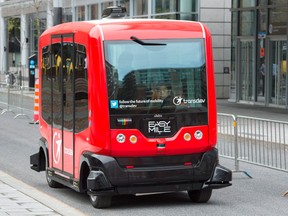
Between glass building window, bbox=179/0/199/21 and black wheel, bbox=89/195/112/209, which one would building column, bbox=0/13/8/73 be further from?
black wheel, bbox=89/195/112/209

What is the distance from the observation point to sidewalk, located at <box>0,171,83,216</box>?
382 inches

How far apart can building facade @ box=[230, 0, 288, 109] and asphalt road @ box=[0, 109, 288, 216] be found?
51.8ft

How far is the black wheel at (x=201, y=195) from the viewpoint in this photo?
10.8 meters

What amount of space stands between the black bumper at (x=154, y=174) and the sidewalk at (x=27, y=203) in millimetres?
515

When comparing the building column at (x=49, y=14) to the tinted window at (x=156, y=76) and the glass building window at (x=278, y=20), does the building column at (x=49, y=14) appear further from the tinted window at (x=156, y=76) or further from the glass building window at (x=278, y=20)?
the tinted window at (x=156, y=76)

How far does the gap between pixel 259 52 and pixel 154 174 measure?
2288 centimetres

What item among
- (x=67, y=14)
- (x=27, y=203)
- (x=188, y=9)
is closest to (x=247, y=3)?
(x=188, y=9)

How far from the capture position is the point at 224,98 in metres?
37.2

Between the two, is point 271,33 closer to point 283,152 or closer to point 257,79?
point 257,79

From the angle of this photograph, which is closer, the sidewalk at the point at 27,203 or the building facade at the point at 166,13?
the sidewalk at the point at 27,203

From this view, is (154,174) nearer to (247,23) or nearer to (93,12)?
(247,23)

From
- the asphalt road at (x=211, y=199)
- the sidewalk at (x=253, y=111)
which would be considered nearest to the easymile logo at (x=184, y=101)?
the asphalt road at (x=211, y=199)

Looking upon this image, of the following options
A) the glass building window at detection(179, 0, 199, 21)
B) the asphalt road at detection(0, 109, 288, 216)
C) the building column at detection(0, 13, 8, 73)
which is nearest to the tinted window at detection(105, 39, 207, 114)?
the asphalt road at detection(0, 109, 288, 216)

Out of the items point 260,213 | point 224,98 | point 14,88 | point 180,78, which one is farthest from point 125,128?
point 224,98
